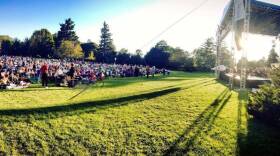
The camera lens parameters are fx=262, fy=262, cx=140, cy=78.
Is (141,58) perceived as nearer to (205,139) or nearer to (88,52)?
(88,52)

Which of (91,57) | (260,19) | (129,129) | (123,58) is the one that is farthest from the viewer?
(91,57)

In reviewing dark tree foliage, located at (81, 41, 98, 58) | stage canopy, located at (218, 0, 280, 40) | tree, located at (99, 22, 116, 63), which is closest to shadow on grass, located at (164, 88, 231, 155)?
stage canopy, located at (218, 0, 280, 40)

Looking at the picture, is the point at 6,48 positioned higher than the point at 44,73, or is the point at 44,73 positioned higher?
the point at 6,48

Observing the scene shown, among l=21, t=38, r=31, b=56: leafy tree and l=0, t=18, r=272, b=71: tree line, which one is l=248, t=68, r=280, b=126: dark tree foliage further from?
l=21, t=38, r=31, b=56: leafy tree

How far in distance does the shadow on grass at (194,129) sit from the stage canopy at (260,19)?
9336 millimetres

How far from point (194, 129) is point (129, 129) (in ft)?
7.66

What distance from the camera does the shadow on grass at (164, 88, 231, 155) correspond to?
8.15 m

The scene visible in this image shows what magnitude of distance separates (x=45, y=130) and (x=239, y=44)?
50.0ft

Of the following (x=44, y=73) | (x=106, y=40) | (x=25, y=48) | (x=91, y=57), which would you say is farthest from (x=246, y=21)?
(x=106, y=40)

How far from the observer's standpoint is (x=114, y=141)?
337 inches

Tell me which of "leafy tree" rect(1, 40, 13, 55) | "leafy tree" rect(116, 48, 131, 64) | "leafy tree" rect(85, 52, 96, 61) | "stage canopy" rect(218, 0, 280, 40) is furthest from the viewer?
"leafy tree" rect(1, 40, 13, 55)

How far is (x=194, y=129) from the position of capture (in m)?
9.43

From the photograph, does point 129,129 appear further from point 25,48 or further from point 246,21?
point 25,48

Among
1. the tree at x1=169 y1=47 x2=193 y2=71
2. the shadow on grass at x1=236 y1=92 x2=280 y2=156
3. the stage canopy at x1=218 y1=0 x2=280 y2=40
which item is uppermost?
the stage canopy at x1=218 y1=0 x2=280 y2=40
